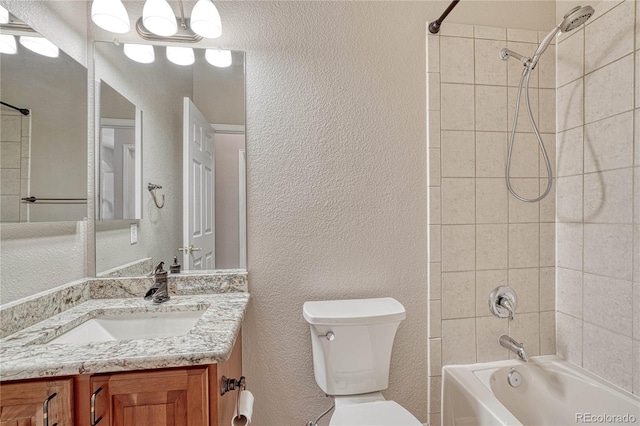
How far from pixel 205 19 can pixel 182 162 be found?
2.07 feet

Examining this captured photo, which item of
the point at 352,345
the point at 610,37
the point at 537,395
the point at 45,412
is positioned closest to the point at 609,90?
the point at 610,37

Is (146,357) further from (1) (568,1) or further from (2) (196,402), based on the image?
(1) (568,1)

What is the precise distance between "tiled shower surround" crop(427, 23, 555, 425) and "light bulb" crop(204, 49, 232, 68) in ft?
3.28

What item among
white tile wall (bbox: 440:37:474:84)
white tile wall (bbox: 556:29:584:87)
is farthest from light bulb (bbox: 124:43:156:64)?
white tile wall (bbox: 556:29:584:87)

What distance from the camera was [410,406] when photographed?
59.1 inches

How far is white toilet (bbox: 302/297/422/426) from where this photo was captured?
1238mm

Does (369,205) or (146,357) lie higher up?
(369,205)

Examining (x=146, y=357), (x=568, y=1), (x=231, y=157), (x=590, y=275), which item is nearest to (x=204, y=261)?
(x=231, y=157)

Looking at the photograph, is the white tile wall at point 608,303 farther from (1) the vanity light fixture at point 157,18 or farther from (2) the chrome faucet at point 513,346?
(1) the vanity light fixture at point 157,18

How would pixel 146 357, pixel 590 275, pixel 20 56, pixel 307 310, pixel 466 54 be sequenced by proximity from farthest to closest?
pixel 466 54 → pixel 590 275 → pixel 307 310 → pixel 20 56 → pixel 146 357

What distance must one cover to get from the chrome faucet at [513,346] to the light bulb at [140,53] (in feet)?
7.22

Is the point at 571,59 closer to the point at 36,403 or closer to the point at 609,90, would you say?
the point at 609,90

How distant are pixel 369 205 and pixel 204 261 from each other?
86cm

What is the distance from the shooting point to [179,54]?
1.40m
